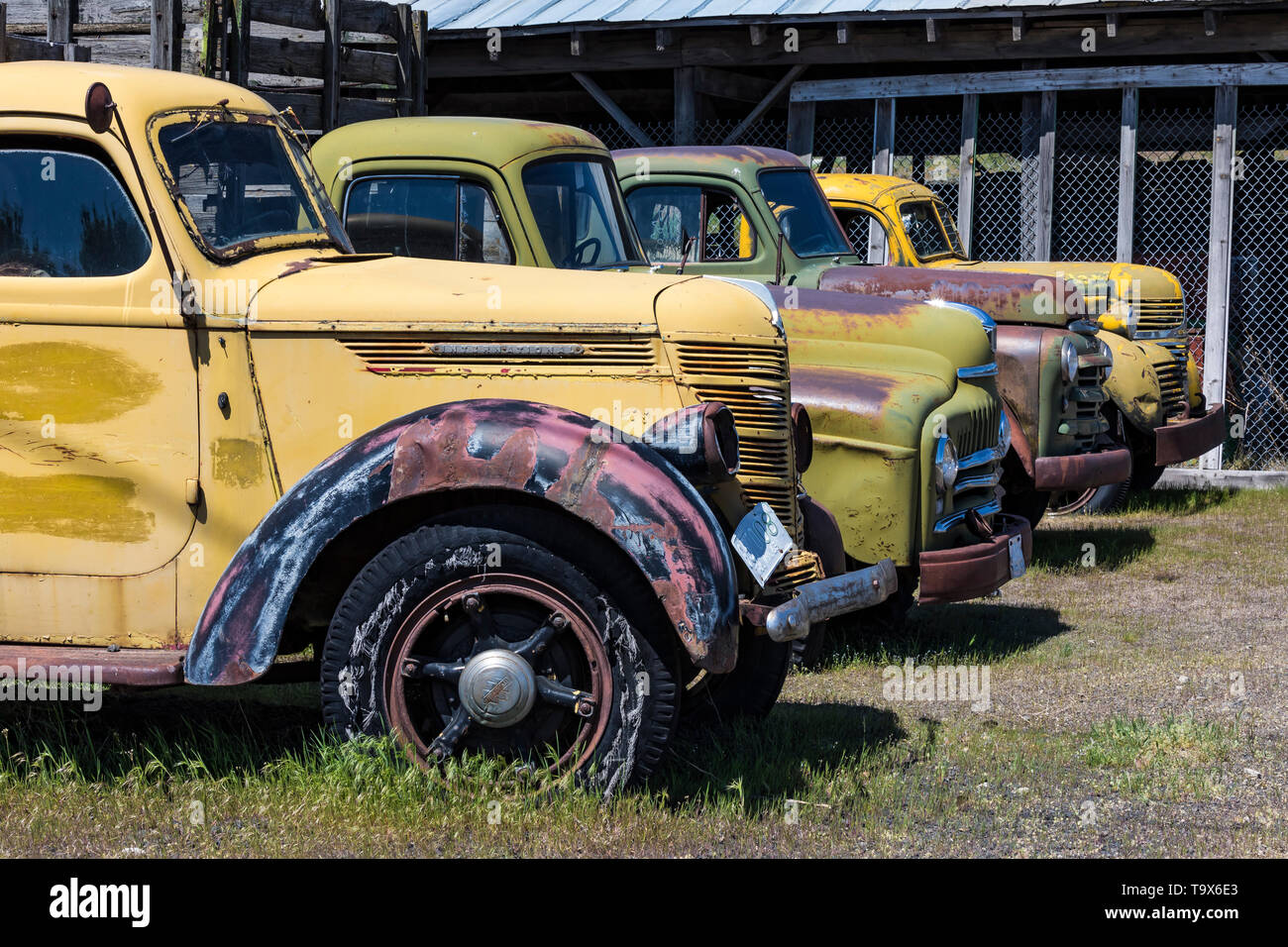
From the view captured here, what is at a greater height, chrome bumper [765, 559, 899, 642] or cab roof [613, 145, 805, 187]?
cab roof [613, 145, 805, 187]

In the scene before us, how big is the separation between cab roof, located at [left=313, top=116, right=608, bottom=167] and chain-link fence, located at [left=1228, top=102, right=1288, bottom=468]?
27.6 feet

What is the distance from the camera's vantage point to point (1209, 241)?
11.6m

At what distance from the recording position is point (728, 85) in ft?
42.9

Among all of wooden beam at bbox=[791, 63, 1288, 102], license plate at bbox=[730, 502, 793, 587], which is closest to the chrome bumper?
license plate at bbox=[730, 502, 793, 587]

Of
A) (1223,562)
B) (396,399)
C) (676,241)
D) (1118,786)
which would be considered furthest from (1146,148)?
(396,399)

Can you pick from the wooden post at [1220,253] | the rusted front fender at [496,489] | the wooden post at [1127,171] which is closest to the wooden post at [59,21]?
the rusted front fender at [496,489]

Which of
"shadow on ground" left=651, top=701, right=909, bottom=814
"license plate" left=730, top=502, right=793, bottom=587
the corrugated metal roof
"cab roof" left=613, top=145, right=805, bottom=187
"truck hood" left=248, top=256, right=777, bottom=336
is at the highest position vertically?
the corrugated metal roof

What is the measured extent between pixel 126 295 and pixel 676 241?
13.6ft

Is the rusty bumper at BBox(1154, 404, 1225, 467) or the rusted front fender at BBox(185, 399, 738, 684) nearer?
the rusted front fender at BBox(185, 399, 738, 684)

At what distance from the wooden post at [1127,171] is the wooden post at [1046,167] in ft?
Result: 1.80

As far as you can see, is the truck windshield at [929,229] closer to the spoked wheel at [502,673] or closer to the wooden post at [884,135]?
the wooden post at [884,135]

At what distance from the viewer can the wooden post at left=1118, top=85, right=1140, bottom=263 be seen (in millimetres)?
11773

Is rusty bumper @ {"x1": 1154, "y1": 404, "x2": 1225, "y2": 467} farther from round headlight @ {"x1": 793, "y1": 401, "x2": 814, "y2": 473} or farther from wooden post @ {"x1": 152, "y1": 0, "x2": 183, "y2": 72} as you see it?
wooden post @ {"x1": 152, "y1": 0, "x2": 183, "y2": 72}

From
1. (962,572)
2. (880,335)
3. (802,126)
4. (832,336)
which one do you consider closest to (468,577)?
(962,572)
